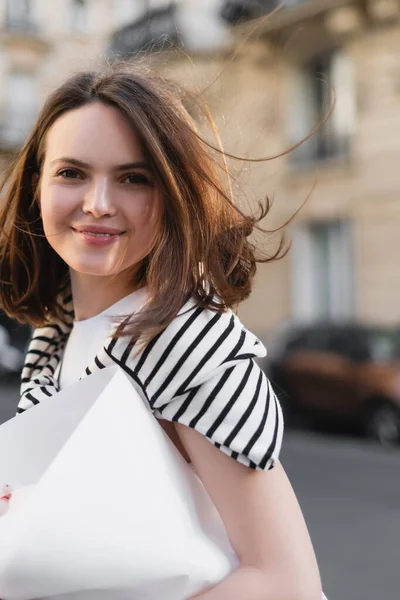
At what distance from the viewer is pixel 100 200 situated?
119 cm

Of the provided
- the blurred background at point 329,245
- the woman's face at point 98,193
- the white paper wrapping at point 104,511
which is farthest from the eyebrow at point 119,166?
the blurred background at point 329,245

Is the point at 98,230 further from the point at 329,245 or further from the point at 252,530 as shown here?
the point at 329,245

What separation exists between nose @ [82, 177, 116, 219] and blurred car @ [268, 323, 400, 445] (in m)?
8.14

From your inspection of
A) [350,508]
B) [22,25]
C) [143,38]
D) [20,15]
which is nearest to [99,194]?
[143,38]

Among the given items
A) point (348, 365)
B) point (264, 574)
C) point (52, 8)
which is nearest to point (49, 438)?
point (264, 574)

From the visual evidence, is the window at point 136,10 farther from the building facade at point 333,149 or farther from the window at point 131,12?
the building facade at point 333,149

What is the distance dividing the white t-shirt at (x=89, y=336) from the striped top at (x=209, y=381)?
0.33 feet

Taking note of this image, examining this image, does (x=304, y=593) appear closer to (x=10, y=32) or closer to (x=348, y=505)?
(x=348, y=505)

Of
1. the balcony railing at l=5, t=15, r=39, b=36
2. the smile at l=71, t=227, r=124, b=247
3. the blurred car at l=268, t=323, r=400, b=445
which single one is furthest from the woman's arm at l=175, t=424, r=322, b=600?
the balcony railing at l=5, t=15, r=39, b=36

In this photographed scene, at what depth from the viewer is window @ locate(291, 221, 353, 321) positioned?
16.0 meters

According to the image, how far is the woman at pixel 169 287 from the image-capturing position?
42.9 inches

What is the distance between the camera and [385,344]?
9969 mm

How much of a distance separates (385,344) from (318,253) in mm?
6606

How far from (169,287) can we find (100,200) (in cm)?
16
